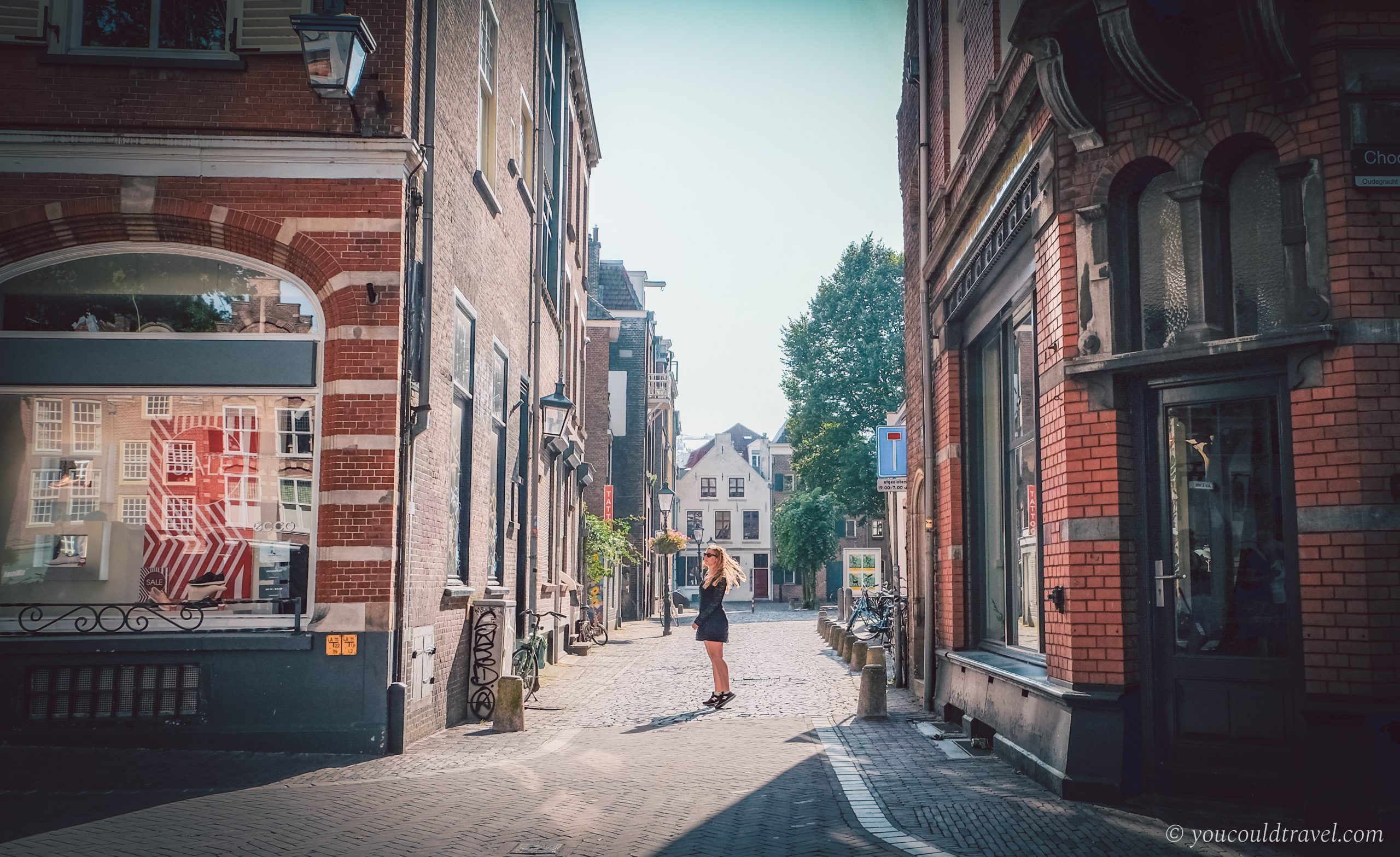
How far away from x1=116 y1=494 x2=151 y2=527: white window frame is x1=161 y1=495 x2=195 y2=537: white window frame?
15 cm

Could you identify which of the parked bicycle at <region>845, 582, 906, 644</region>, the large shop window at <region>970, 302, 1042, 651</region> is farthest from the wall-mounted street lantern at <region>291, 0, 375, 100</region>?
the parked bicycle at <region>845, 582, 906, 644</region>

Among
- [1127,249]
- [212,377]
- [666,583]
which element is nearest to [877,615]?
[666,583]

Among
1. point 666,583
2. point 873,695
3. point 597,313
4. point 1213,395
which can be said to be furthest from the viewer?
point 597,313

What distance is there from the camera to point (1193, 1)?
6934 mm

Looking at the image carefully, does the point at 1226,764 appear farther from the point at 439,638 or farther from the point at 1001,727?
the point at 439,638

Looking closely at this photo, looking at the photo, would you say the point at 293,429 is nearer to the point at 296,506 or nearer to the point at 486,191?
the point at 296,506

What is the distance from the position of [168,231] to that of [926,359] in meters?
8.18

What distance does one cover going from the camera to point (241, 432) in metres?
10.2

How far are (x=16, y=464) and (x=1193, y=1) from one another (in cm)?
991

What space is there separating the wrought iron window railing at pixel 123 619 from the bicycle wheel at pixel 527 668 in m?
4.83

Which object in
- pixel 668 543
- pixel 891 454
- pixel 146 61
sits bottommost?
pixel 668 543

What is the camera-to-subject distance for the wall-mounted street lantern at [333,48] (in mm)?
8859

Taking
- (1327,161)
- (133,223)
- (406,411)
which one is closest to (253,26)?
(133,223)

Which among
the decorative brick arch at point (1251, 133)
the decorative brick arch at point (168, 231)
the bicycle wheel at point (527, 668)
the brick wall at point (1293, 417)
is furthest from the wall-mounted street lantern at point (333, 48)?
the bicycle wheel at point (527, 668)
